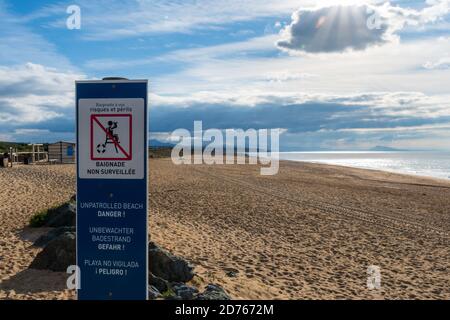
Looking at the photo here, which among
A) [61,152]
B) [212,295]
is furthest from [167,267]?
[61,152]

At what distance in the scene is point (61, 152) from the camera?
38562 mm

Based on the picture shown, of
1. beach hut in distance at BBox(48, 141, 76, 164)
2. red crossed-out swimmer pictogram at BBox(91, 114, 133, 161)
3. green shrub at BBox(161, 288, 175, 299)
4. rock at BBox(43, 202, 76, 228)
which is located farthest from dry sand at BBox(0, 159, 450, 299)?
beach hut in distance at BBox(48, 141, 76, 164)

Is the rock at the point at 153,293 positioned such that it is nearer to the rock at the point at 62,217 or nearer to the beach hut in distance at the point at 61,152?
the rock at the point at 62,217

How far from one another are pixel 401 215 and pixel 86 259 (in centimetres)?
1574

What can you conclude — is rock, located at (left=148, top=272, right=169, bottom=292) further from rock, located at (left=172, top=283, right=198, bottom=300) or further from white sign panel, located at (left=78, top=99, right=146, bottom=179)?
white sign panel, located at (left=78, top=99, right=146, bottom=179)

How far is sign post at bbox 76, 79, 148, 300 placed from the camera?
4145mm

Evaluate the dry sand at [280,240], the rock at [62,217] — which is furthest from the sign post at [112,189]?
the rock at [62,217]

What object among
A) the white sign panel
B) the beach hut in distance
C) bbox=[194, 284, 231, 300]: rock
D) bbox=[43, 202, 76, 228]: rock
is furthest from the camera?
the beach hut in distance

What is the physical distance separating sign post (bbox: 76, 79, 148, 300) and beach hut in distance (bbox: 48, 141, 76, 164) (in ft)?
118

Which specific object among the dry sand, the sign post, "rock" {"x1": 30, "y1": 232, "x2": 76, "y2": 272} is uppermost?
the sign post

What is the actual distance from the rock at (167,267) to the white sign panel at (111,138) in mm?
3361

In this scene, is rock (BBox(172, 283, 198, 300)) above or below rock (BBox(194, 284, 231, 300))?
below
